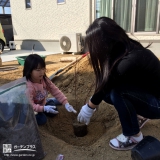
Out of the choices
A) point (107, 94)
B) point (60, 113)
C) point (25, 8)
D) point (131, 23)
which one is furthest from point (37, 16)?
point (107, 94)

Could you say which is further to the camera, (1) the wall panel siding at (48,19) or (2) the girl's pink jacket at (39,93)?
(1) the wall panel siding at (48,19)

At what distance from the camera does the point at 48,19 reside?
6.57 meters

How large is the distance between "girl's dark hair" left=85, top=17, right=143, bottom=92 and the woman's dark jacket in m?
0.04

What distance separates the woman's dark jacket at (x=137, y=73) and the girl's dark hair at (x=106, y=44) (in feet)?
0.13

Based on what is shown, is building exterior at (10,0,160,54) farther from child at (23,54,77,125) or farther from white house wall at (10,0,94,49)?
child at (23,54,77,125)

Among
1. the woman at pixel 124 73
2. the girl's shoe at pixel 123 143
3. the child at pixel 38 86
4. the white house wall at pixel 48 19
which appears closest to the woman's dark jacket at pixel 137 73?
the woman at pixel 124 73

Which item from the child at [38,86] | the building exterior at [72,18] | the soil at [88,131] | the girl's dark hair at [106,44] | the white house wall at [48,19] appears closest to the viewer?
the girl's dark hair at [106,44]

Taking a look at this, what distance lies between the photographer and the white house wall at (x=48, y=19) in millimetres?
5672

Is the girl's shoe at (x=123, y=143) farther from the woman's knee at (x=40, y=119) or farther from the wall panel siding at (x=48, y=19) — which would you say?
the wall panel siding at (x=48, y=19)

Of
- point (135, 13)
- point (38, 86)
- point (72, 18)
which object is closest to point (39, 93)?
point (38, 86)

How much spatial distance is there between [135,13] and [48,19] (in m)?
A: 3.16

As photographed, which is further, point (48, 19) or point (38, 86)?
point (48, 19)

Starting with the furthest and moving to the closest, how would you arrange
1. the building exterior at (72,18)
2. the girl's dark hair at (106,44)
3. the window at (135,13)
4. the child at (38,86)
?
1. the building exterior at (72,18)
2. the window at (135,13)
3. the child at (38,86)
4. the girl's dark hair at (106,44)

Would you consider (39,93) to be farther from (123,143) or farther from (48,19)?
(48,19)
